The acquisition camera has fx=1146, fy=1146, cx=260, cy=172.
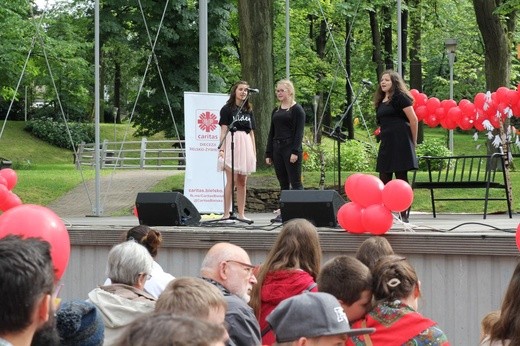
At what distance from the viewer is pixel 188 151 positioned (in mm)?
15250

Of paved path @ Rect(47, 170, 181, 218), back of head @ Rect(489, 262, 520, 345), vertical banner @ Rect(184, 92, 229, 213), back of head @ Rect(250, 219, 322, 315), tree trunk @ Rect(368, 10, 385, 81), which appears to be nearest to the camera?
back of head @ Rect(489, 262, 520, 345)

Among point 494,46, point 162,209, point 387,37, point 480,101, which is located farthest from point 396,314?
point 387,37

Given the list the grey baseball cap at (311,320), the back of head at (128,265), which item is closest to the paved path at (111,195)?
the back of head at (128,265)

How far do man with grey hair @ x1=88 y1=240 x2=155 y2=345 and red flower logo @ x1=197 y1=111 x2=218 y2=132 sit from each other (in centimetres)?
945

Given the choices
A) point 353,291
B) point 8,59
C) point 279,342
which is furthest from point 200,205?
point 8,59

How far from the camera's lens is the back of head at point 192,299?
151 inches

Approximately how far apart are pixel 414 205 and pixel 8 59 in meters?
20.5

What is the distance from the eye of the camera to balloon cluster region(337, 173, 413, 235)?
8.90 meters

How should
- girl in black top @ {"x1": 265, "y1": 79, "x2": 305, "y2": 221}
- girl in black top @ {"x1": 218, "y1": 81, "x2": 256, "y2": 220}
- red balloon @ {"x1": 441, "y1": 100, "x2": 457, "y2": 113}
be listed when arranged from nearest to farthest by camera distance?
girl in black top @ {"x1": 265, "y1": 79, "x2": 305, "y2": 221}, girl in black top @ {"x1": 218, "y1": 81, "x2": 256, "y2": 220}, red balloon @ {"x1": 441, "y1": 100, "x2": 457, "y2": 113}

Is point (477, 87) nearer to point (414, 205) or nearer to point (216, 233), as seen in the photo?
point (414, 205)

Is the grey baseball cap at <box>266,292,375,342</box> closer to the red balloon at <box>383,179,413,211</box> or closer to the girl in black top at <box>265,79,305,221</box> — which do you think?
the red balloon at <box>383,179,413,211</box>

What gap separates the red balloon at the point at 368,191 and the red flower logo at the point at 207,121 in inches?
248

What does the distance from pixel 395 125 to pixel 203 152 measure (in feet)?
15.1

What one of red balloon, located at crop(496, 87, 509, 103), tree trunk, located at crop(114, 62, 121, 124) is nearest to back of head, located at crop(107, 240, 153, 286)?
red balloon, located at crop(496, 87, 509, 103)
